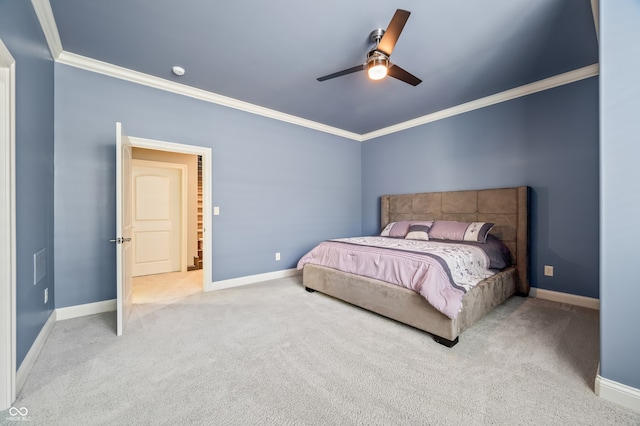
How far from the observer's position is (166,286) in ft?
12.7

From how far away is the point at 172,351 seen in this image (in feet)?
6.77

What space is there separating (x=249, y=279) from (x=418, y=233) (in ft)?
8.49

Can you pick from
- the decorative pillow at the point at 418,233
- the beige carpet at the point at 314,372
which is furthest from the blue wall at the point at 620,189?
the decorative pillow at the point at 418,233

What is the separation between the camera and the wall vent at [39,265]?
204 cm

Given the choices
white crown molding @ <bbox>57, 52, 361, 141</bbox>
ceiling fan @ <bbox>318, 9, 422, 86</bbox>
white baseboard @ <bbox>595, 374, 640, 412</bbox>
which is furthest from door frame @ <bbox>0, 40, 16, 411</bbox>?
white baseboard @ <bbox>595, 374, 640, 412</bbox>

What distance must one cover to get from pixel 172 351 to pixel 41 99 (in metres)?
2.40

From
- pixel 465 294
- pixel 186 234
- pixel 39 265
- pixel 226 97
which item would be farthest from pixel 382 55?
pixel 186 234

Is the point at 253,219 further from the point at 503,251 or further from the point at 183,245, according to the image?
the point at 503,251

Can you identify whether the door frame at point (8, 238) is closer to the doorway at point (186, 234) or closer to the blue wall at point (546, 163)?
Answer: the doorway at point (186, 234)

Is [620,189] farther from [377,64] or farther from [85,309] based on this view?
[85,309]

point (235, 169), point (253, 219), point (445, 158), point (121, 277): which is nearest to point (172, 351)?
point (121, 277)

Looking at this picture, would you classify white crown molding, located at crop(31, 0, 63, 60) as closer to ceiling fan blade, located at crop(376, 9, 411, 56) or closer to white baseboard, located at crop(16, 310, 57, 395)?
white baseboard, located at crop(16, 310, 57, 395)

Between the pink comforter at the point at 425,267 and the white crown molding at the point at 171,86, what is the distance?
2.33 meters

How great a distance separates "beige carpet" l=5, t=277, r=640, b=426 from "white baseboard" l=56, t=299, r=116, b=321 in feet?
0.38
